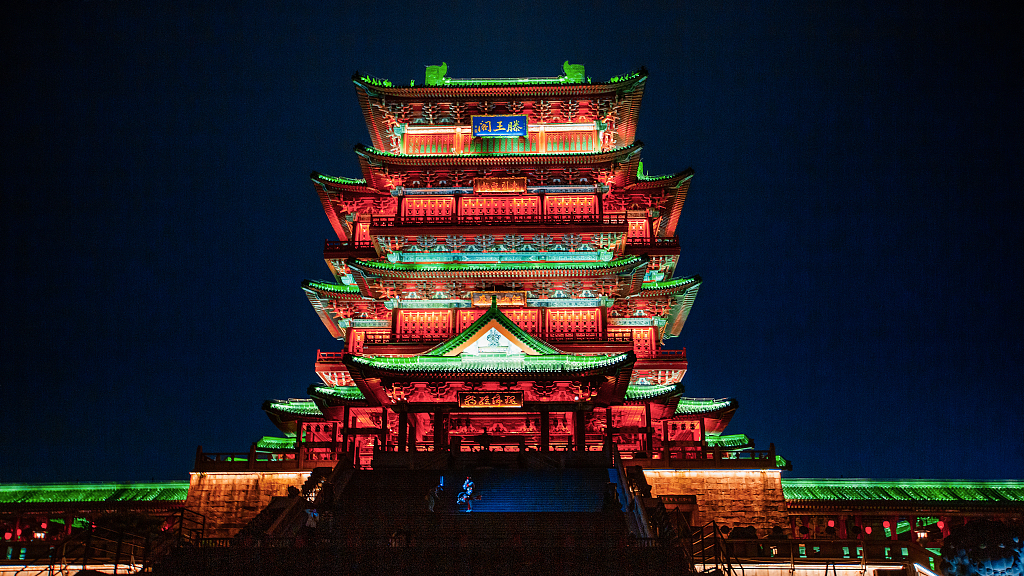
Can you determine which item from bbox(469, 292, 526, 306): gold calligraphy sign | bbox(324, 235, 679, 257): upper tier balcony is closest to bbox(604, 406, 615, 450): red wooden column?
bbox(469, 292, 526, 306): gold calligraphy sign

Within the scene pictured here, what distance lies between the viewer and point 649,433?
25688mm

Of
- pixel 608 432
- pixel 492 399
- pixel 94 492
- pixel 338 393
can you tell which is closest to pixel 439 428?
pixel 492 399

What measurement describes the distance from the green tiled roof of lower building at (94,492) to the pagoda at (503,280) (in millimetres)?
4485

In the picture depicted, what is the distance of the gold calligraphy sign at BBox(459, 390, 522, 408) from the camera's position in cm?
2517

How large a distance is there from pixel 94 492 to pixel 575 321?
19.2 meters

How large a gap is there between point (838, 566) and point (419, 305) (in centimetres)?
2005

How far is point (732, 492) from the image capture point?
22.9 m

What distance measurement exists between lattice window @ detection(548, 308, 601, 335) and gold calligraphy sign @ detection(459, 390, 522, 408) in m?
5.85

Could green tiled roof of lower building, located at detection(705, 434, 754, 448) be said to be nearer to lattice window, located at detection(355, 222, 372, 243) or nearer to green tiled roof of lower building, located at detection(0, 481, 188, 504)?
lattice window, located at detection(355, 222, 372, 243)

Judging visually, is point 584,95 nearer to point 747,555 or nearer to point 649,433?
point 649,433

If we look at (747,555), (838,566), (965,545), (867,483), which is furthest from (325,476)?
(867,483)

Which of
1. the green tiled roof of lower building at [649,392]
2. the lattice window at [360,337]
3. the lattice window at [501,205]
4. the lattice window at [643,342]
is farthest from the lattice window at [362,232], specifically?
Result: the green tiled roof of lower building at [649,392]

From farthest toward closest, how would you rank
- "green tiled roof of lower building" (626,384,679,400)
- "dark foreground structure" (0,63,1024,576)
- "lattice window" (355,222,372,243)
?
"lattice window" (355,222,372,243) < "green tiled roof of lower building" (626,384,679,400) < "dark foreground structure" (0,63,1024,576)

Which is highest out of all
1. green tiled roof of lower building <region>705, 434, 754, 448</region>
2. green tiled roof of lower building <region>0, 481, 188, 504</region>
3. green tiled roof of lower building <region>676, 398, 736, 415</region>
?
green tiled roof of lower building <region>676, 398, 736, 415</region>
